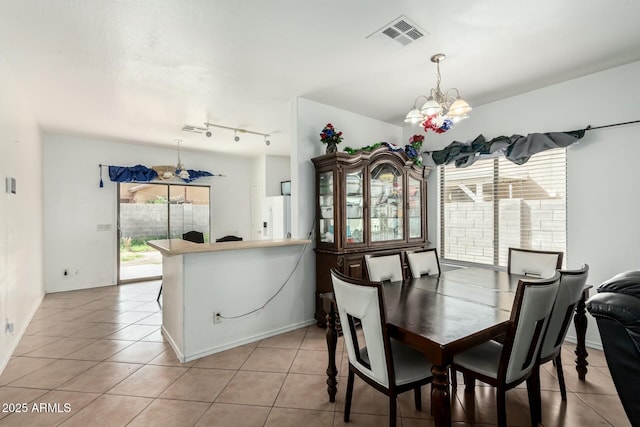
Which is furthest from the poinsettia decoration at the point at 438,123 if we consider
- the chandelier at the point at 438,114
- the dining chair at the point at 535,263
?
the dining chair at the point at 535,263

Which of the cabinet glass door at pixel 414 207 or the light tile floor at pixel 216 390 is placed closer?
the light tile floor at pixel 216 390

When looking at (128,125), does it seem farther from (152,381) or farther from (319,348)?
(319,348)

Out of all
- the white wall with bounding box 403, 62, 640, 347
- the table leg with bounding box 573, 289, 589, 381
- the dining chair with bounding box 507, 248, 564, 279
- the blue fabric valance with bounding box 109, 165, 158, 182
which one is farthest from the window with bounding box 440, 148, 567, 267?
the blue fabric valance with bounding box 109, 165, 158, 182

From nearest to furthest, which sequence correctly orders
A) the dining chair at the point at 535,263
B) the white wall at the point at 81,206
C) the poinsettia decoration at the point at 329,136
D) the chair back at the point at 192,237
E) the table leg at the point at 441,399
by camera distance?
the table leg at the point at 441,399 < the dining chair at the point at 535,263 < the poinsettia decoration at the point at 329,136 < the white wall at the point at 81,206 < the chair back at the point at 192,237

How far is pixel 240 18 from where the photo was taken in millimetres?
2045

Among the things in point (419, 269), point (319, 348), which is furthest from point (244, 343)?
point (419, 269)

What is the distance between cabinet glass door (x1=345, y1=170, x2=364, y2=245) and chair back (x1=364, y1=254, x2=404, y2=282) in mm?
809

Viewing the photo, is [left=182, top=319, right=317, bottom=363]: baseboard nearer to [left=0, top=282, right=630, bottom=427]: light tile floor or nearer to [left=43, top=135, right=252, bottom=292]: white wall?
[left=0, top=282, right=630, bottom=427]: light tile floor

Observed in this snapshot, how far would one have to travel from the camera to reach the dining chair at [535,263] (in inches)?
104

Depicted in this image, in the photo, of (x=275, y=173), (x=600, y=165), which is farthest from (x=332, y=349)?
(x=275, y=173)

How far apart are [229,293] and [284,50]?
221cm

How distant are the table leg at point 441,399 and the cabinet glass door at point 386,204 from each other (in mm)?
2196

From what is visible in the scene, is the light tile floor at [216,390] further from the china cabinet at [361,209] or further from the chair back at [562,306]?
the china cabinet at [361,209]

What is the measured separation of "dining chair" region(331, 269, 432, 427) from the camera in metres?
1.55
